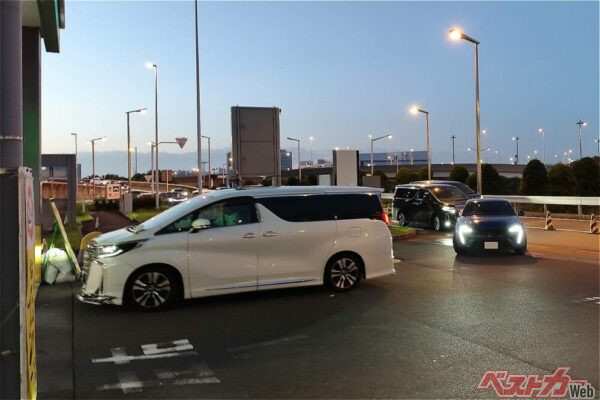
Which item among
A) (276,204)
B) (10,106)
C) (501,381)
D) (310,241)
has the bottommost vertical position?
(501,381)

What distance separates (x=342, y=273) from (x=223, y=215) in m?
2.18

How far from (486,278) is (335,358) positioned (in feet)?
18.0

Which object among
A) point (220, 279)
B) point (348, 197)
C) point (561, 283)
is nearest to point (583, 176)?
point (561, 283)

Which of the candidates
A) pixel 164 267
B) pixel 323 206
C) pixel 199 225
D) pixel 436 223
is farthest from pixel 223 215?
pixel 436 223

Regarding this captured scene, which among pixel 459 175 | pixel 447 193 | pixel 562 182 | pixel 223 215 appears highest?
pixel 459 175

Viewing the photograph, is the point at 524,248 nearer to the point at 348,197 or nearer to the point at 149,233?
the point at 348,197

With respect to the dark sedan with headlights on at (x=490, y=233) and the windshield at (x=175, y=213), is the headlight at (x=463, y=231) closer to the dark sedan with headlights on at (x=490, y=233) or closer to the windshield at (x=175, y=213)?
the dark sedan with headlights on at (x=490, y=233)

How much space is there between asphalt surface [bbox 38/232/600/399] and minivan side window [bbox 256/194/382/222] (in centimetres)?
128

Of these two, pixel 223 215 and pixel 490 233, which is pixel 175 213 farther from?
pixel 490 233

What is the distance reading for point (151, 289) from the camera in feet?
25.7

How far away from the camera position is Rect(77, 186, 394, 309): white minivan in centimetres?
779

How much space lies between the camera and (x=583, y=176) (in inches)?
1348

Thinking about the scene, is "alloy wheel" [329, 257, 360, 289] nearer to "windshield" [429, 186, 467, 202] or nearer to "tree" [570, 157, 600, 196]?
"windshield" [429, 186, 467, 202]

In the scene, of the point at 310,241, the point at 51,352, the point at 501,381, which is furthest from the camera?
the point at 310,241
